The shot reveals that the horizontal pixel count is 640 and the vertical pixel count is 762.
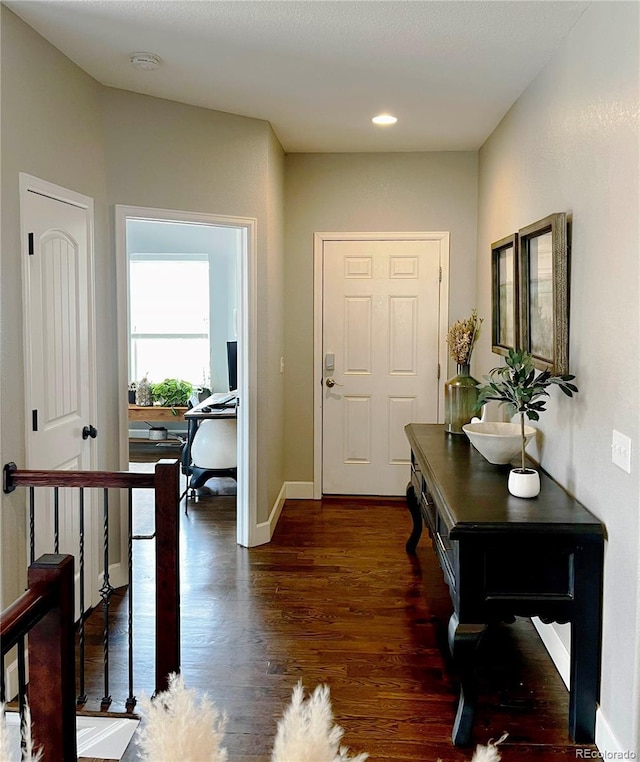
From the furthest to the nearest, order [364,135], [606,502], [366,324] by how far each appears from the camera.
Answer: [366,324]
[364,135]
[606,502]

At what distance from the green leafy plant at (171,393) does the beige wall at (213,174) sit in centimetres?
271

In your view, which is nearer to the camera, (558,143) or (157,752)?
(157,752)

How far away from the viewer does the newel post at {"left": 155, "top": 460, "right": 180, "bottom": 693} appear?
7.78ft

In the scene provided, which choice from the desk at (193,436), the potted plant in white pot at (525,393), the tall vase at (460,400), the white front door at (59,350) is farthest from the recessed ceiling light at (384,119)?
the desk at (193,436)

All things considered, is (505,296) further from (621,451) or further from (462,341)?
(621,451)

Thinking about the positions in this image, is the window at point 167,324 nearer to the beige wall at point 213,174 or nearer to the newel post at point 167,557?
the beige wall at point 213,174

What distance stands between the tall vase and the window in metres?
4.31

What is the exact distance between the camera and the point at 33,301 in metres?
2.82

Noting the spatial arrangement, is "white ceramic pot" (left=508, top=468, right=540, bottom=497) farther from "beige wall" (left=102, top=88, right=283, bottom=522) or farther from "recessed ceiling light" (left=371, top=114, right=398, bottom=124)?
"recessed ceiling light" (left=371, top=114, right=398, bottom=124)

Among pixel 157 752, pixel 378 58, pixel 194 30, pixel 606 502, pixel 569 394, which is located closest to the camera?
pixel 157 752

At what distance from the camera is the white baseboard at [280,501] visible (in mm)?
4324

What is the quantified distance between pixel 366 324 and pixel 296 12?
285cm

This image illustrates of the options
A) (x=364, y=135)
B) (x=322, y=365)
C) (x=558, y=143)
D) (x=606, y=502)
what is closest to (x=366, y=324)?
(x=322, y=365)

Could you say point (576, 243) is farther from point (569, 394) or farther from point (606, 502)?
point (606, 502)
